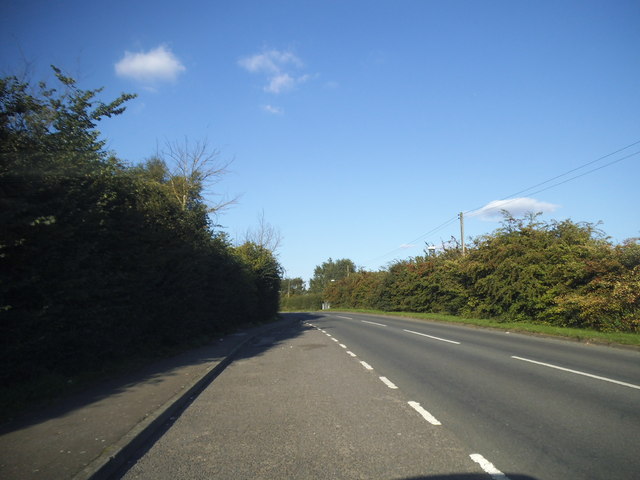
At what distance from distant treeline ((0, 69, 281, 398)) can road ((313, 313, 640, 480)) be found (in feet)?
19.4

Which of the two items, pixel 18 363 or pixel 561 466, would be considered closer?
pixel 561 466

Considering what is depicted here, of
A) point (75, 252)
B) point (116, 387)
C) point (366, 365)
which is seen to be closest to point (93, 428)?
point (116, 387)

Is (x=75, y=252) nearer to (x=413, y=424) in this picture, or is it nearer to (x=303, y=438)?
(x=303, y=438)

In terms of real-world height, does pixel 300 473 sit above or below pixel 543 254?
below

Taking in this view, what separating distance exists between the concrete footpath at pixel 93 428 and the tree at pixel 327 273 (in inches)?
4894

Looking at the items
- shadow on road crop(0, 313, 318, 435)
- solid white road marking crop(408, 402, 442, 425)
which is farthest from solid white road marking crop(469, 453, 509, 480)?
shadow on road crop(0, 313, 318, 435)

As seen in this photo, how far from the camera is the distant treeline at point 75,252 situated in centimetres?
594

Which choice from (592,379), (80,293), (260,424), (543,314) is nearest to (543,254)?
(543,314)

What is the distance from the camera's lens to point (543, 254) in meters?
20.0

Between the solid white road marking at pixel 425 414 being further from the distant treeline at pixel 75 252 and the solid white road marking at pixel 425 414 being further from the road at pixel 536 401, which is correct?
the distant treeline at pixel 75 252

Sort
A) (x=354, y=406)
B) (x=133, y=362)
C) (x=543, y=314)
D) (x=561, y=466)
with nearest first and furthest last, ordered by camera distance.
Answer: (x=561, y=466) < (x=354, y=406) < (x=133, y=362) < (x=543, y=314)

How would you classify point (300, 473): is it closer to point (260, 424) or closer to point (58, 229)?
point (260, 424)

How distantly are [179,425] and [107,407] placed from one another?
122 cm

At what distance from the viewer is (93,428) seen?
194 inches
